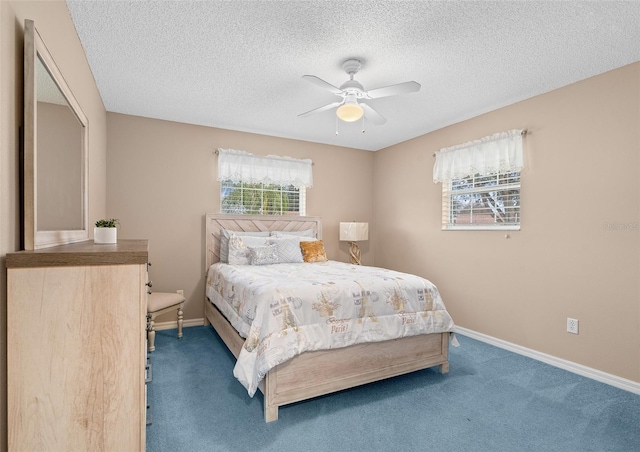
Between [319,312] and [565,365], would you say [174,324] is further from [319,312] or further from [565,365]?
[565,365]

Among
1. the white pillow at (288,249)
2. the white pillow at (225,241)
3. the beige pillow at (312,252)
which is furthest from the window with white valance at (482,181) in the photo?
the white pillow at (225,241)

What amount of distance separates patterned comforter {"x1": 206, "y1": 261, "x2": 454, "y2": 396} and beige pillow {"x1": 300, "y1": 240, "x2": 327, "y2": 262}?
3.81ft

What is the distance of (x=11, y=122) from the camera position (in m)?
1.27

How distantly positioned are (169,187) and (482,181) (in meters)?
3.69

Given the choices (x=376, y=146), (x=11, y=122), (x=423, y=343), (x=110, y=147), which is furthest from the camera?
(x=376, y=146)

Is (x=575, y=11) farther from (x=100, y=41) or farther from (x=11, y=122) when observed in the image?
(x=100, y=41)

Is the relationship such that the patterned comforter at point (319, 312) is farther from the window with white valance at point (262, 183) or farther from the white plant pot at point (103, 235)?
the window with white valance at point (262, 183)

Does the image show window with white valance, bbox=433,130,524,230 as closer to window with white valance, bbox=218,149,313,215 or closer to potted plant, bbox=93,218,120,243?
window with white valance, bbox=218,149,313,215

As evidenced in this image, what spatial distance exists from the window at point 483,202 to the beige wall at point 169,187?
8.11 ft

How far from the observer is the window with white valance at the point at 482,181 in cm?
350

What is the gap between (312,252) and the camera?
4.32 metres

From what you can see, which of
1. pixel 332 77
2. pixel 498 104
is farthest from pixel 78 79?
pixel 498 104

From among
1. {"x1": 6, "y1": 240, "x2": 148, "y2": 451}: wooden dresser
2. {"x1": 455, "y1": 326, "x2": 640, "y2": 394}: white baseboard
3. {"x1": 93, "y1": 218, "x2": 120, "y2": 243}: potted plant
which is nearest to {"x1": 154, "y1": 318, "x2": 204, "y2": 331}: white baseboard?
{"x1": 93, "y1": 218, "x2": 120, "y2": 243}: potted plant

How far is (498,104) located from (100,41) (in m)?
3.61
